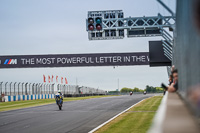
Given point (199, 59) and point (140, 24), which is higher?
point (140, 24)

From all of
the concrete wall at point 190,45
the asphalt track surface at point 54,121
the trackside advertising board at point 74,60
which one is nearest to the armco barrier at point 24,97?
the trackside advertising board at point 74,60

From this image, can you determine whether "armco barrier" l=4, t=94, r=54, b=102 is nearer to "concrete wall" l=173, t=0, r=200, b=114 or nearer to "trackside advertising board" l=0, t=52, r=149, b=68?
"trackside advertising board" l=0, t=52, r=149, b=68

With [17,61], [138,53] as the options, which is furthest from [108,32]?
[17,61]

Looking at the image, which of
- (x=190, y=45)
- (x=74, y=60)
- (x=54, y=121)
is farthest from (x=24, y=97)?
(x=190, y=45)

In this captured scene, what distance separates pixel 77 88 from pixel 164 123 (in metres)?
73.3

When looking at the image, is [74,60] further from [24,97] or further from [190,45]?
[190,45]

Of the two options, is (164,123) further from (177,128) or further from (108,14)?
(108,14)

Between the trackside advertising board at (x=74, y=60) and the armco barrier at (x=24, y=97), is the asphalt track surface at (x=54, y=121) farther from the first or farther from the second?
the armco barrier at (x=24, y=97)

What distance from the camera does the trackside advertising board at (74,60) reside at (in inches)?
1577

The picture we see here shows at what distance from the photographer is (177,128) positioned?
5.82 feet

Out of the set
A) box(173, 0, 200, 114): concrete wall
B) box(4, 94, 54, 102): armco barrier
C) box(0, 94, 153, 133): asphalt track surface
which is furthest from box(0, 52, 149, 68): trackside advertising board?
box(173, 0, 200, 114): concrete wall

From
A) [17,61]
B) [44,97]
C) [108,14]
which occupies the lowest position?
[44,97]

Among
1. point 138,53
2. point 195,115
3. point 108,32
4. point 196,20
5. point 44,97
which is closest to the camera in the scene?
point 196,20

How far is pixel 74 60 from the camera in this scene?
4084cm
